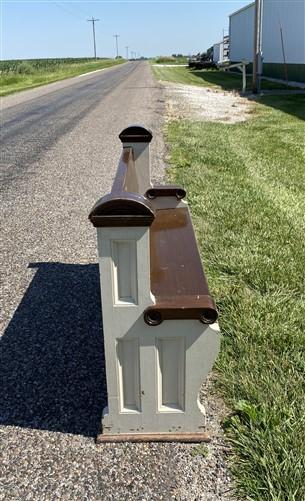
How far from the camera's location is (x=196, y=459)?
7.32 feet

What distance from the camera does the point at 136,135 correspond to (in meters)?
3.97

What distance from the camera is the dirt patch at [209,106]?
46.2 ft

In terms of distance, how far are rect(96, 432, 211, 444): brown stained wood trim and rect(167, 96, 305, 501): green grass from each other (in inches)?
5.5

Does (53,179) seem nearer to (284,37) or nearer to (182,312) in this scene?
(182,312)

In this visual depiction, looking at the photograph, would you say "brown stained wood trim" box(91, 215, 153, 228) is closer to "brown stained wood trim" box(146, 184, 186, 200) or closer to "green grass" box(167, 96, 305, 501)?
"green grass" box(167, 96, 305, 501)

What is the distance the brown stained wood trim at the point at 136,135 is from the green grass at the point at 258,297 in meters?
1.10

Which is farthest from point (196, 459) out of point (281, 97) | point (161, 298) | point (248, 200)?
point (281, 97)

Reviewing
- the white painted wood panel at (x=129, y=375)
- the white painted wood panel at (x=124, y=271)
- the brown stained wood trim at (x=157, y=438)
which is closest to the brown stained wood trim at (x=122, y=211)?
Result: the white painted wood panel at (x=124, y=271)

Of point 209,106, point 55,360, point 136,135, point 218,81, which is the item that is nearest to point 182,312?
point 55,360

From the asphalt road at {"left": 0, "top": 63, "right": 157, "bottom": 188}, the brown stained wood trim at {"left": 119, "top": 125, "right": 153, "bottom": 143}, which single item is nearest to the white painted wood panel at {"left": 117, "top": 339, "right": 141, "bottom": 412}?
the brown stained wood trim at {"left": 119, "top": 125, "right": 153, "bottom": 143}

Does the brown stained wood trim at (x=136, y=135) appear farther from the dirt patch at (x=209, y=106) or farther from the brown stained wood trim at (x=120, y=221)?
the dirt patch at (x=209, y=106)

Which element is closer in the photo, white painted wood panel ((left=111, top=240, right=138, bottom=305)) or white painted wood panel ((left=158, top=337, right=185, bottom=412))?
white painted wood panel ((left=111, top=240, right=138, bottom=305))

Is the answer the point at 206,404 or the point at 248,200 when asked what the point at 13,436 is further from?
the point at 248,200

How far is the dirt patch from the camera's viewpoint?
1409cm
